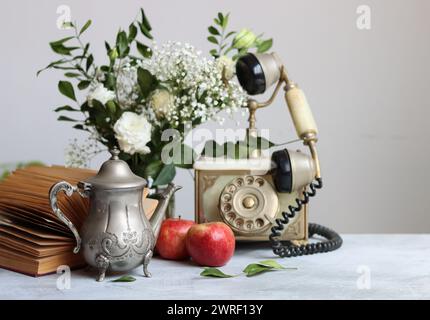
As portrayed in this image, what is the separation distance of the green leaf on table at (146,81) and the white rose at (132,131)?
A: 53 mm

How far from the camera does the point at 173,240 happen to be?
123 cm

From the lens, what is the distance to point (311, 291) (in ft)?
3.36

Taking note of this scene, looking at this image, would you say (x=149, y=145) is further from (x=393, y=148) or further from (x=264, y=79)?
(x=393, y=148)

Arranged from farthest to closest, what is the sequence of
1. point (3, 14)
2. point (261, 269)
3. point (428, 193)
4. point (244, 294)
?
point (428, 193) < point (3, 14) < point (261, 269) < point (244, 294)

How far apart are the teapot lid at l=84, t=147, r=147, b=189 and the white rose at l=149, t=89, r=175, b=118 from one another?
0.23m

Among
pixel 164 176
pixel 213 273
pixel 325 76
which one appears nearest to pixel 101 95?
pixel 164 176

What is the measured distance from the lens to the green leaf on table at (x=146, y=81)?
1.29 metres

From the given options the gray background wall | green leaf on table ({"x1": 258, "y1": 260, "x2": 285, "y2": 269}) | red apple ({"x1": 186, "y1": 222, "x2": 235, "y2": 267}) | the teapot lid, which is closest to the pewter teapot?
the teapot lid

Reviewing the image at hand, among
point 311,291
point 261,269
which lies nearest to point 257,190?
point 261,269

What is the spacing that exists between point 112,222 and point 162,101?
0.33m

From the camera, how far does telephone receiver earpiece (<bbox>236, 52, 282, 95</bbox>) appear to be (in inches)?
50.8

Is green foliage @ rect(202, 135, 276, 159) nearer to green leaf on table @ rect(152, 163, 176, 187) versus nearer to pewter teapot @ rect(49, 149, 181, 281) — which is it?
green leaf on table @ rect(152, 163, 176, 187)

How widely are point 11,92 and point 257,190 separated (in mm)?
920

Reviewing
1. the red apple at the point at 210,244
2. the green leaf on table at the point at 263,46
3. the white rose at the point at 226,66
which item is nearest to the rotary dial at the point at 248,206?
the red apple at the point at 210,244
